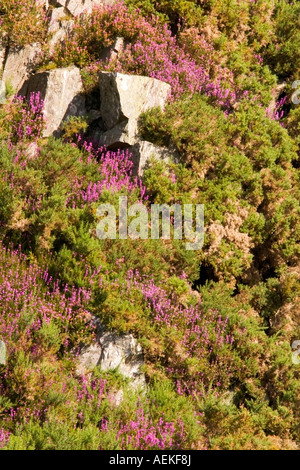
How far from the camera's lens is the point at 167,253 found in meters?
9.52

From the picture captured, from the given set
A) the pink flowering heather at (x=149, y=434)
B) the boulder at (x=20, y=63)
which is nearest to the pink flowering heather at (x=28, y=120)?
the boulder at (x=20, y=63)

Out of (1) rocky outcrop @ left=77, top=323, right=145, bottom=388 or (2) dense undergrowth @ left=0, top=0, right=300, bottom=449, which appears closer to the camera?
(2) dense undergrowth @ left=0, top=0, right=300, bottom=449

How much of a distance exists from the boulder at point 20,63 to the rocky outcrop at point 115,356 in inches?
235

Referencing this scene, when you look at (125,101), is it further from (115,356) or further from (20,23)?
(115,356)

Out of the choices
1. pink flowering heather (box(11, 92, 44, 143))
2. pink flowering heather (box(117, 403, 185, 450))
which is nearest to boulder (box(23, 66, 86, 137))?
pink flowering heather (box(11, 92, 44, 143))

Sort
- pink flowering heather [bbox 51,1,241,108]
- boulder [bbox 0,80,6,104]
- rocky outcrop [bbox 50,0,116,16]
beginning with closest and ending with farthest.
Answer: boulder [bbox 0,80,6,104], pink flowering heather [bbox 51,1,241,108], rocky outcrop [bbox 50,0,116,16]

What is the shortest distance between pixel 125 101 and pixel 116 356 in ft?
16.6

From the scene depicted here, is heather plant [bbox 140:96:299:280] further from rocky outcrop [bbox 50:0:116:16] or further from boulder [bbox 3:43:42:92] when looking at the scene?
rocky outcrop [bbox 50:0:116:16]

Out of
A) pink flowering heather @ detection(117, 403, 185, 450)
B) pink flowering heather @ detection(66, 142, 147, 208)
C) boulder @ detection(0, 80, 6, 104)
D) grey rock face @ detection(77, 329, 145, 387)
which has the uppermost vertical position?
boulder @ detection(0, 80, 6, 104)

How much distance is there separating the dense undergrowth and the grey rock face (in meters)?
0.15

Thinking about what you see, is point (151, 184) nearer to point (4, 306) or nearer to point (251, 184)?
point (251, 184)

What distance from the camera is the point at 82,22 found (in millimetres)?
12031

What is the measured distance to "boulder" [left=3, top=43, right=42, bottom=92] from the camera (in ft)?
37.7

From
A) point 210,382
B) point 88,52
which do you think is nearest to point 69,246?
point 210,382
